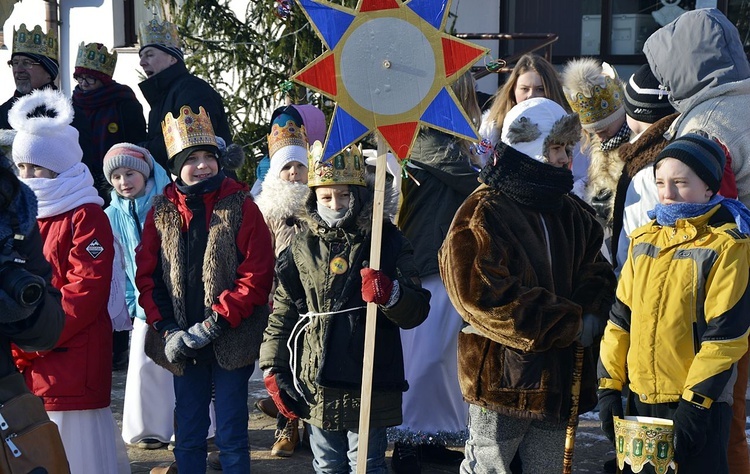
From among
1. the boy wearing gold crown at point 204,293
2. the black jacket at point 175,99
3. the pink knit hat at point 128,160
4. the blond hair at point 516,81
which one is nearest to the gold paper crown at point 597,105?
the blond hair at point 516,81

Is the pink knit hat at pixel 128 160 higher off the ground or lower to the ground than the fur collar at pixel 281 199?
higher

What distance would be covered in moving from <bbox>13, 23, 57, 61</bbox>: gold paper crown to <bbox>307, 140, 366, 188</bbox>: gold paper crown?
4038 millimetres

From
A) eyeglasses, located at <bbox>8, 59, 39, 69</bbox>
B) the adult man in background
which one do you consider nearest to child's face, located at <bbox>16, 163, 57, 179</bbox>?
the adult man in background

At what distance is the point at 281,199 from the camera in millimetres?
5586

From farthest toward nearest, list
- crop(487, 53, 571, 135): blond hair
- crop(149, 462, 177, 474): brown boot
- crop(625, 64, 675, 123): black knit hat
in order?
1. crop(487, 53, 571, 135): blond hair
2. crop(149, 462, 177, 474): brown boot
3. crop(625, 64, 675, 123): black knit hat

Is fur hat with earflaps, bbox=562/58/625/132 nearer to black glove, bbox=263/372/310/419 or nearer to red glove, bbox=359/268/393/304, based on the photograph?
red glove, bbox=359/268/393/304

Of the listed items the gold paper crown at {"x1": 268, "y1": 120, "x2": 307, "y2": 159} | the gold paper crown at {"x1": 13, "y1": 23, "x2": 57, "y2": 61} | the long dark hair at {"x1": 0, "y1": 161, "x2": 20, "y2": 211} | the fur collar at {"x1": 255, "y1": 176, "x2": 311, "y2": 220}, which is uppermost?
the gold paper crown at {"x1": 13, "y1": 23, "x2": 57, "y2": 61}

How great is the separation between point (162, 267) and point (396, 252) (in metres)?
1.19

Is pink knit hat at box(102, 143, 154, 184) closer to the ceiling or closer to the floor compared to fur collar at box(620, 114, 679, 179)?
closer to the floor

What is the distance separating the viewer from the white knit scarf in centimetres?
470

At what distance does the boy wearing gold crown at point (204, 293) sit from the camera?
4789 mm

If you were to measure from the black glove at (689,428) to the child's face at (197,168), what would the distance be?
2.49 meters

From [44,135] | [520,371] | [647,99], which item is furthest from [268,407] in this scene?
[647,99]

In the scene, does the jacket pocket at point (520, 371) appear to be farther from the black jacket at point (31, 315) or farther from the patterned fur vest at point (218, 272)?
the black jacket at point (31, 315)
